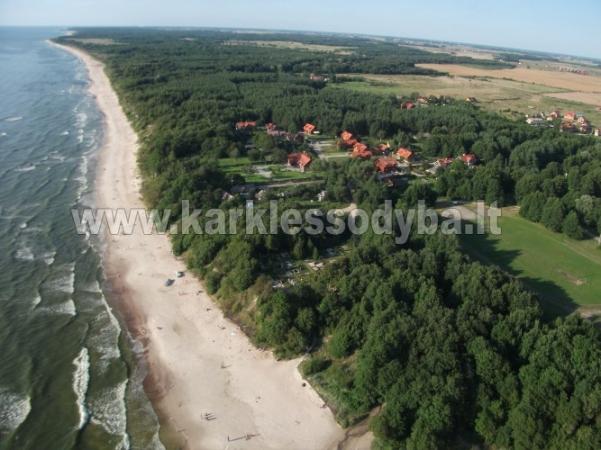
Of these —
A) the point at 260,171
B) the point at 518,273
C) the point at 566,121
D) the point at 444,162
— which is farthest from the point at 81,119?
the point at 566,121

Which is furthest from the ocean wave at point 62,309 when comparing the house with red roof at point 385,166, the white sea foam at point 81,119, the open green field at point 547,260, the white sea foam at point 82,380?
the white sea foam at point 81,119

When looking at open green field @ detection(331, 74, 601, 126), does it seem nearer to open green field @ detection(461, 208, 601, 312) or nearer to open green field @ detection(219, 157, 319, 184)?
open green field @ detection(219, 157, 319, 184)

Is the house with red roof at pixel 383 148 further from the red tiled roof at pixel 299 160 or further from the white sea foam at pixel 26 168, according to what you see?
the white sea foam at pixel 26 168

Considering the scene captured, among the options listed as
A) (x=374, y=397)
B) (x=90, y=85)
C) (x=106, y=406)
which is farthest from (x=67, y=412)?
(x=90, y=85)

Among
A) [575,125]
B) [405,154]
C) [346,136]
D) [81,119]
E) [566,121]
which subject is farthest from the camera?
[566,121]

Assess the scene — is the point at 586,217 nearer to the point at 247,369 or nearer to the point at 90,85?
the point at 247,369

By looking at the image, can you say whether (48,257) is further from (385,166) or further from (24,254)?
(385,166)
